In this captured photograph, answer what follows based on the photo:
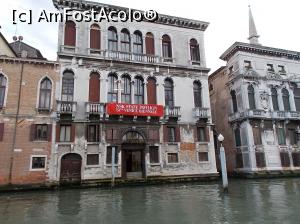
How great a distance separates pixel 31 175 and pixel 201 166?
1296 centimetres

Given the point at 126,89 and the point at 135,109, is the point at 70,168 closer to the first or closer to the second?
the point at 135,109

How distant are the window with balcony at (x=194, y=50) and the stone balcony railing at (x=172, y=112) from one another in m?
5.71

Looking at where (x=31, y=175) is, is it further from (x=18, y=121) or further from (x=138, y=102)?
(x=138, y=102)

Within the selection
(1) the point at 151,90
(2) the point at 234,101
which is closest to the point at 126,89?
(1) the point at 151,90

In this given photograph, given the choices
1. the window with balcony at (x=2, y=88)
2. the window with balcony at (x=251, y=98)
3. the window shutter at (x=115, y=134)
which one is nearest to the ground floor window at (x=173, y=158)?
the window shutter at (x=115, y=134)

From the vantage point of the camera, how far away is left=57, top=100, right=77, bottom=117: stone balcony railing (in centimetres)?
1798

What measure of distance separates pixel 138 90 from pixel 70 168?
8.19 metres

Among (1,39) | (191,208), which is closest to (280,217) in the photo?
(191,208)

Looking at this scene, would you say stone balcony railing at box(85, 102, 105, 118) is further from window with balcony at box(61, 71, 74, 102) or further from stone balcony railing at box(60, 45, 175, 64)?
stone balcony railing at box(60, 45, 175, 64)

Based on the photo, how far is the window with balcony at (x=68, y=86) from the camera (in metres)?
18.9

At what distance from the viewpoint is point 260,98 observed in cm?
2484

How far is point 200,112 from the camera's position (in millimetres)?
21188

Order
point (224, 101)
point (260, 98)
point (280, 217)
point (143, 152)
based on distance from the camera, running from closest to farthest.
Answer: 1. point (280, 217)
2. point (143, 152)
3. point (260, 98)
4. point (224, 101)

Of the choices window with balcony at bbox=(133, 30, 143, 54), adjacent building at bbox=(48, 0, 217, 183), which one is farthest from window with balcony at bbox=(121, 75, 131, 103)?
A: window with balcony at bbox=(133, 30, 143, 54)
